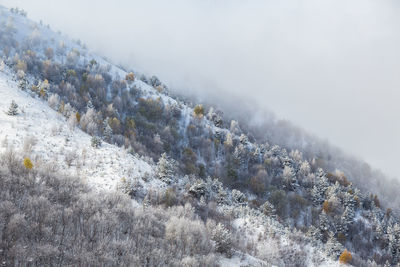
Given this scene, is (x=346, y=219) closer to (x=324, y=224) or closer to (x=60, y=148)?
(x=324, y=224)

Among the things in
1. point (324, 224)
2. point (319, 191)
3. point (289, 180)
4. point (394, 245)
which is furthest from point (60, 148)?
point (394, 245)

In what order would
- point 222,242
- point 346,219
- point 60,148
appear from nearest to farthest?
point 222,242
point 60,148
point 346,219

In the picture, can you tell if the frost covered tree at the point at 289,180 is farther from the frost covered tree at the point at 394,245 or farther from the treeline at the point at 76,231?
the treeline at the point at 76,231

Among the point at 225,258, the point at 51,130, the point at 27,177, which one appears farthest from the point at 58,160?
the point at 225,258

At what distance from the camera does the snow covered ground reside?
2195 centimetres

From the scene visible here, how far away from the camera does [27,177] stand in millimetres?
14156

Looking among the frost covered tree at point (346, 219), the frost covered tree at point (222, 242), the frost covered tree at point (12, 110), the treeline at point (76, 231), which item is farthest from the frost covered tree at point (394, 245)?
the frost covered tree at point (12, 110)

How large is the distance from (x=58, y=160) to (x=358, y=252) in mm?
71134

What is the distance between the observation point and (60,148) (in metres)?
24.8

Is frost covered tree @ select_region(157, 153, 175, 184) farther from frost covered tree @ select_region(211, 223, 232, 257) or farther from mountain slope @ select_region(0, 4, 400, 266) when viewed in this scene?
frost covered tree @ select_region(211, 223, 232, 257)

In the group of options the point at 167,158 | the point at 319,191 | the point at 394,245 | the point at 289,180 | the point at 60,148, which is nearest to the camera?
the point at 60,148

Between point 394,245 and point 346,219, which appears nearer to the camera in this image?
point 394,245

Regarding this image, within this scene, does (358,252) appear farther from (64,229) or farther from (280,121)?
(280,121)

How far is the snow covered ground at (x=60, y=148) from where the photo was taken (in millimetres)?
21953
